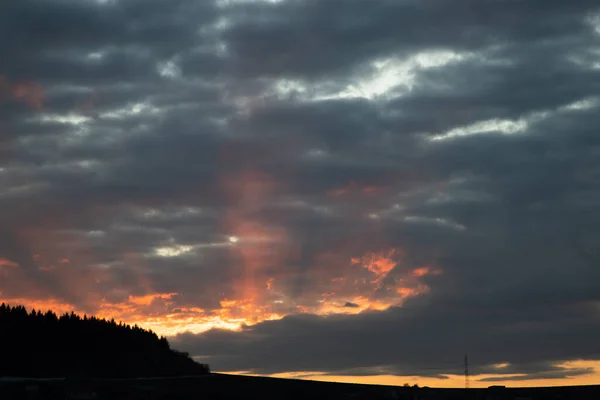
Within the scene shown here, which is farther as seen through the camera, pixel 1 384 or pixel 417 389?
pixel 417 389

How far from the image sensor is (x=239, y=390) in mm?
34094

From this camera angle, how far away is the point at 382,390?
→ 3431 cm

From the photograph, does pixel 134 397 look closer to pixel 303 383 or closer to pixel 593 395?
pixel 303 383

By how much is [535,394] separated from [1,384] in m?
20.7

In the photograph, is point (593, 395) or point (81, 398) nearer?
point (81, 398)

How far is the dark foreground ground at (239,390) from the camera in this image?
32.0 m

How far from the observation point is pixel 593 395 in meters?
35.3

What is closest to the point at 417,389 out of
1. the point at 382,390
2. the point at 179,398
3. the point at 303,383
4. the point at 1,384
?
the point at 382,390

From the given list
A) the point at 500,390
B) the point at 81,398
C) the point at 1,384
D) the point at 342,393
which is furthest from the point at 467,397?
the point at 1,384

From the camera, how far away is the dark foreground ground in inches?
1260

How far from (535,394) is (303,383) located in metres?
9.33

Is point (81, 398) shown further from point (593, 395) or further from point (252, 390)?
point (593, 395)

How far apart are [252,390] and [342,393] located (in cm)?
352

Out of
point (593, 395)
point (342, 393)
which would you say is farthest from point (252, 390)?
point (593, 395)
